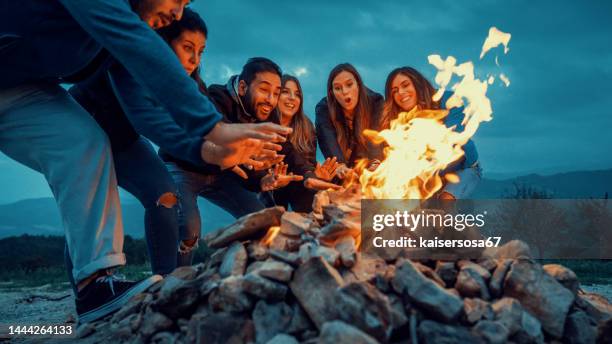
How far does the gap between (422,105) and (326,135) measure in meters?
1.31

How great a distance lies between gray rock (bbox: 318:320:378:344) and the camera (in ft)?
7.41

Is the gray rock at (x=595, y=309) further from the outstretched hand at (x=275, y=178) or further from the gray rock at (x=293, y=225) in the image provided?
the outstretched hand at (x=275, y=178)

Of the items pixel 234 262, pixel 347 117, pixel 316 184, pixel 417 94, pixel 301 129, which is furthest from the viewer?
pixel 347 117

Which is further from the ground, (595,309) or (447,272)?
(447,272)

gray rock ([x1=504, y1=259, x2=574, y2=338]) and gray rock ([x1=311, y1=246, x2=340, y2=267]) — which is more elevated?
gray rock ([x1=311, y1=246, x2=340, y2=267])

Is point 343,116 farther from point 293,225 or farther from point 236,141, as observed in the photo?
point 236,141

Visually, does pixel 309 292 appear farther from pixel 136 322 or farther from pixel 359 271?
pixel 136 322

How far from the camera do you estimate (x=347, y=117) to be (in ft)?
21.3

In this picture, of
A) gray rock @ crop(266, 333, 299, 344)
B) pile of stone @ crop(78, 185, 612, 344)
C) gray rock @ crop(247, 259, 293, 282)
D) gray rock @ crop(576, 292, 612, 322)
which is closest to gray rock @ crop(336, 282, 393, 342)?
pile of stone @ crop(78, 185, 612, 344)

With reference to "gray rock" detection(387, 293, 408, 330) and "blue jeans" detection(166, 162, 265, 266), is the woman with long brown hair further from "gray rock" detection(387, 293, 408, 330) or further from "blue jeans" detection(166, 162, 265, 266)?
"gray rock" detection(387, 293, 408, 330)

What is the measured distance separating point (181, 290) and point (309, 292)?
85 cm

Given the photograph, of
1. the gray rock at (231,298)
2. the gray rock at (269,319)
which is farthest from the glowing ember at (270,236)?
the gray rock at (269,319)

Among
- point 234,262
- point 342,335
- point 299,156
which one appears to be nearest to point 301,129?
point 299,156

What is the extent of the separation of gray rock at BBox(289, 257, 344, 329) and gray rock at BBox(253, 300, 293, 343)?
0.39ft
